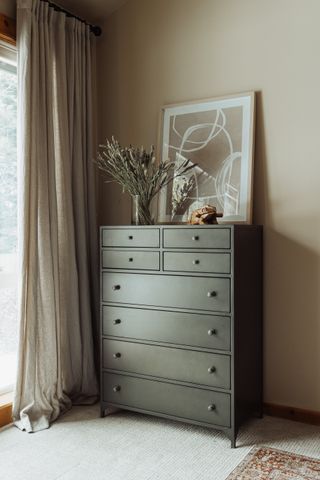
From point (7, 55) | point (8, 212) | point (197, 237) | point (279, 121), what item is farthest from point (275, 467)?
point (7, 55)

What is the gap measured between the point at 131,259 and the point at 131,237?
12cm

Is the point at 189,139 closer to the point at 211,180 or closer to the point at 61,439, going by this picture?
the point at 211,180

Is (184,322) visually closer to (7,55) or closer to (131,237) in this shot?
(131,237)

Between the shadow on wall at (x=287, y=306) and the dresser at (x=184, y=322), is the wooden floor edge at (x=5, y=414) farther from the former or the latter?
the shadow on wall at (x=287, y=306)

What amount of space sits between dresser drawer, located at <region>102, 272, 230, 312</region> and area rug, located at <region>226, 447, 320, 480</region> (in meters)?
0.72

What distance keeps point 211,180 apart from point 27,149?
1.09 m

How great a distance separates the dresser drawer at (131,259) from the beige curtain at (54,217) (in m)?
0.28

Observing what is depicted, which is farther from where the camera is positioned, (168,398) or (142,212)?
(142,212)

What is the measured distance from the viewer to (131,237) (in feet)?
9.61

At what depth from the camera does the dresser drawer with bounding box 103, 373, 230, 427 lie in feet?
8.79

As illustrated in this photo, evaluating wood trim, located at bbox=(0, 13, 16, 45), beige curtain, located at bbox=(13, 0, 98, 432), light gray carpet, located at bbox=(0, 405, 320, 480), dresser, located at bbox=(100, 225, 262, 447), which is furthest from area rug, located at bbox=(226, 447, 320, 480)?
wood trim, located at bbox=(0, 13, 16, 45)

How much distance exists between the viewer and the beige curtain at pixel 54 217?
2.90 metres

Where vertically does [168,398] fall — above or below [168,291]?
below

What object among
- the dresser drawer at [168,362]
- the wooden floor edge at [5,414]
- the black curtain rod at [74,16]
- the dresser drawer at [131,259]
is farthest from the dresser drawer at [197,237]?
the black curtain rod at [74,16]
